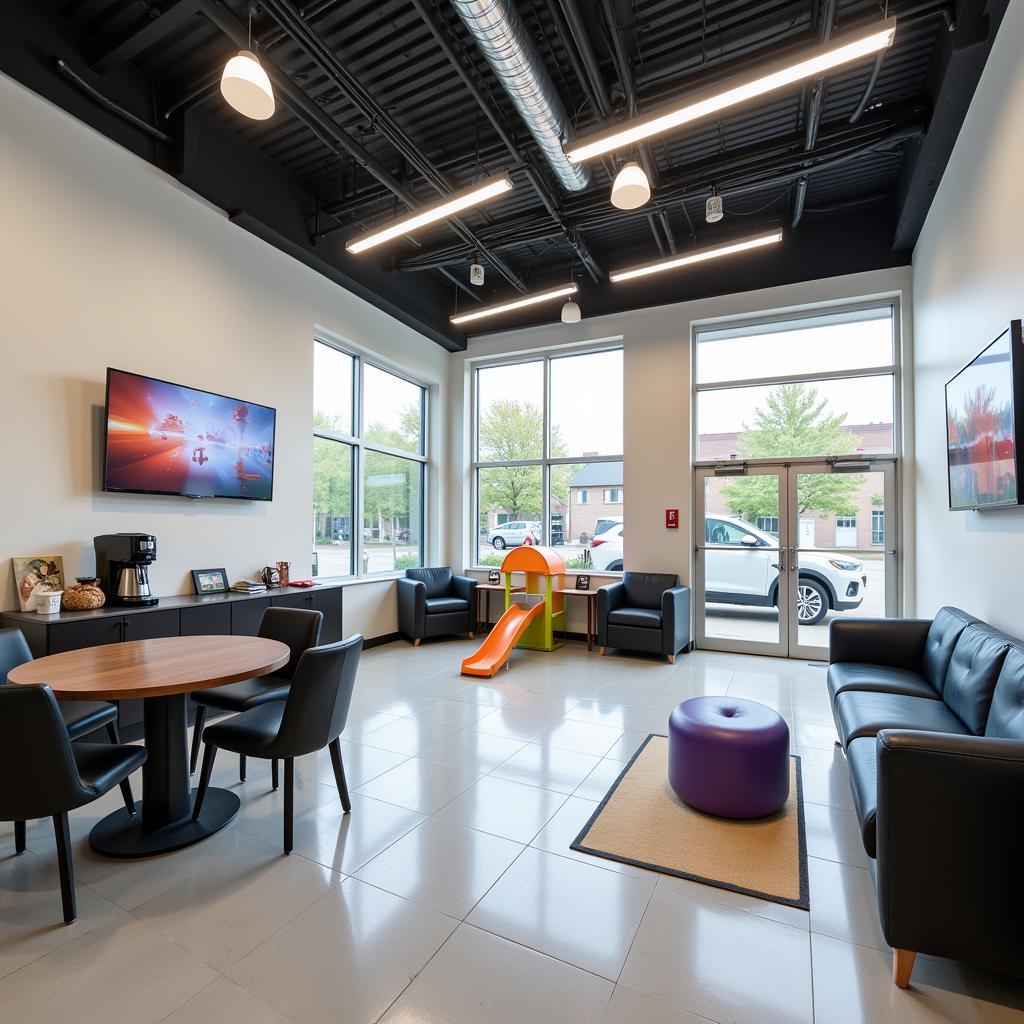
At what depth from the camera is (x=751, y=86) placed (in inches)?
120

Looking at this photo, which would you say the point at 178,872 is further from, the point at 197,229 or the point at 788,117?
the point at 788,117

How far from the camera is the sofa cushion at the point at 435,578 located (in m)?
7.09

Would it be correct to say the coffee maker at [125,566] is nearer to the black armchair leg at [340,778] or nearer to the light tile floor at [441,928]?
the light tile floor at [441,928]

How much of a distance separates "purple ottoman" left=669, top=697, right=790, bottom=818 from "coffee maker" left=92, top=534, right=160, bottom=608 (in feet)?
11.7

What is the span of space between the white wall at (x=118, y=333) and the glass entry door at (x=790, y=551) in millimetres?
4564

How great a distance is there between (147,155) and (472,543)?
5.49 metres

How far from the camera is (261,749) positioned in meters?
2.42

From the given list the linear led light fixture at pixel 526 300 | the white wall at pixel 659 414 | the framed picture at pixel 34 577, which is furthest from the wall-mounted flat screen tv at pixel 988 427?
the framed picture at pixel 34 577

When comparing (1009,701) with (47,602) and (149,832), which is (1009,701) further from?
(47,602)

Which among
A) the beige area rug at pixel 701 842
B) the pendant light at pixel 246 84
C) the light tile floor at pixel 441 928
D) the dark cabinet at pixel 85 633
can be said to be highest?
the pendant light at pixel 246 84

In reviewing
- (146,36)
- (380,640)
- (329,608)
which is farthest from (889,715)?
(146,36)

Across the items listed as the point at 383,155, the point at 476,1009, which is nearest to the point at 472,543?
the point at 383,155

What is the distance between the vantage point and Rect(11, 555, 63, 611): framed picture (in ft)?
11.0

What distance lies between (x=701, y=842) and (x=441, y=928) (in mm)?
1257
